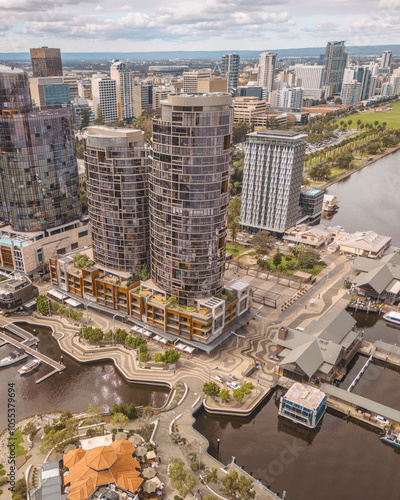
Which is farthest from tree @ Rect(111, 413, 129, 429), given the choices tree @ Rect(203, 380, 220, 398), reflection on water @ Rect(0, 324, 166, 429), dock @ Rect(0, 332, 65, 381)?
dock @ Rect(0, 332, 65, 381)

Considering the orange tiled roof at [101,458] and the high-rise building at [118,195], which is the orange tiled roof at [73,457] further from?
the high-rise building at [118,195]

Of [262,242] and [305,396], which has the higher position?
[262,242]

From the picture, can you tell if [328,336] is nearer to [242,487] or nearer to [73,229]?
[242,487]

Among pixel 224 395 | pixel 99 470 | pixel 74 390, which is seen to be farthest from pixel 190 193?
pixel 99 470

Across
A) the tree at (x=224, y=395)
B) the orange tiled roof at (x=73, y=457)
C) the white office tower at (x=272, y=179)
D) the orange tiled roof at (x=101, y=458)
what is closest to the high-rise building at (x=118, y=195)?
the tree at (x=224, y=395)

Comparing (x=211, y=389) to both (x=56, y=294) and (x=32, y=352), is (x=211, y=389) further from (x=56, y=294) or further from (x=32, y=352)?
(x=56, y=294)

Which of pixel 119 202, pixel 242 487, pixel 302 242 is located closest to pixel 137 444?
pixel 242 487
